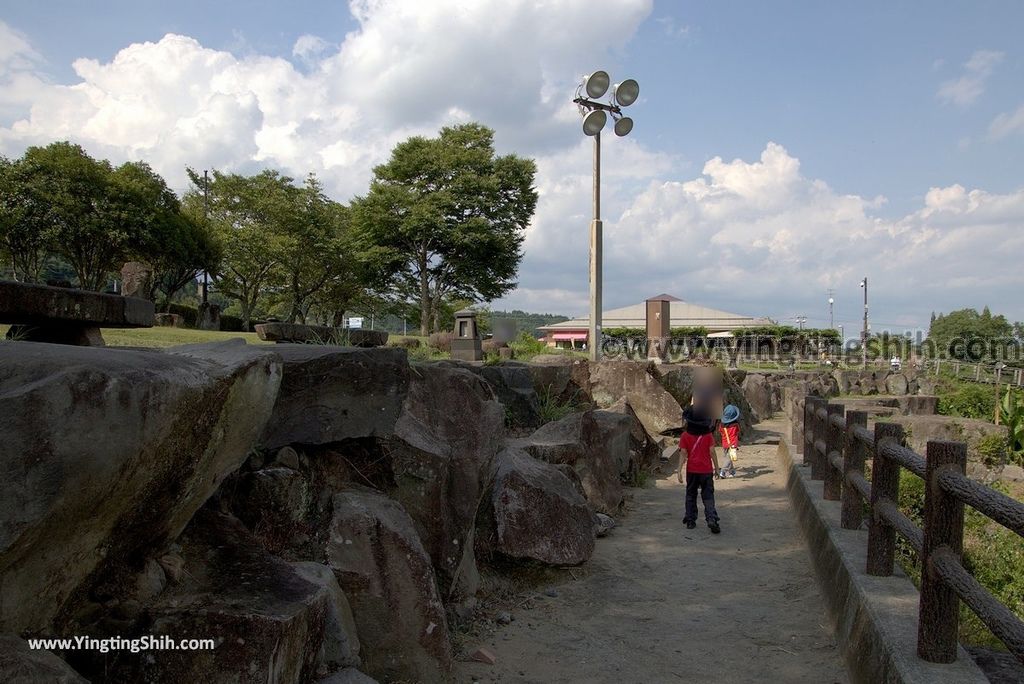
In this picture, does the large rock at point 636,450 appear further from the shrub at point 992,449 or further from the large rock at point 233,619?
the large rock at point 233,619

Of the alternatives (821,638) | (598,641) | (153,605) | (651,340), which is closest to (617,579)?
(598,641)

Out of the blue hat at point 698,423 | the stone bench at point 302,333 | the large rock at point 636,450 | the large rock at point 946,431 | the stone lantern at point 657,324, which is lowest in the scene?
the large rock at point 636,450

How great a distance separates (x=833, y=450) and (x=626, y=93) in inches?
396

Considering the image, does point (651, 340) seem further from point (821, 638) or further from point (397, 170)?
point (821, 638)

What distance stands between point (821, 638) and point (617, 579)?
1.77 metres

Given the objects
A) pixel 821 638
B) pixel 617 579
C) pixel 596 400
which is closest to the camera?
pixel 821 638

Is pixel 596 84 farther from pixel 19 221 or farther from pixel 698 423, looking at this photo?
pixel 19 221

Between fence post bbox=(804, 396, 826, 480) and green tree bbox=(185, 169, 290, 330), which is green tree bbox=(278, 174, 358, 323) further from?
fence post bbox=(804, 396, 826, 480)

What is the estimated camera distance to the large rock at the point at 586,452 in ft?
24.1

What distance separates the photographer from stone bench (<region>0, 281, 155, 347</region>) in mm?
4738

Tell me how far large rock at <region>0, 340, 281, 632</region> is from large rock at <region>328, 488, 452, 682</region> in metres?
0.90

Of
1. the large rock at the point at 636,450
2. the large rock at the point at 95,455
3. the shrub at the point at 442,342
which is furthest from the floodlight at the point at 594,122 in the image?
the large rock at the point at 95,455

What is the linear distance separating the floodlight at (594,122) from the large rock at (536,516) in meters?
9.86

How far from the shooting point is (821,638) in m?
4.57
